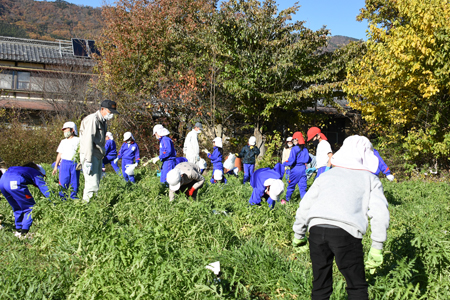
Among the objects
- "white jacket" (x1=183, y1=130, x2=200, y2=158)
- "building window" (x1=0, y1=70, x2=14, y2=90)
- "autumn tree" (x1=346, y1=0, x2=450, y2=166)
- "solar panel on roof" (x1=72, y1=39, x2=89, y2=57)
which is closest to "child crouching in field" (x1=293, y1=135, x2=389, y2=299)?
"white jacket" (x1=183, y1=130, x2=200, y2=158)

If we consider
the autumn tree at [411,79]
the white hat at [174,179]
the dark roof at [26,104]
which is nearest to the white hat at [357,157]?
the white hat at [174,179]

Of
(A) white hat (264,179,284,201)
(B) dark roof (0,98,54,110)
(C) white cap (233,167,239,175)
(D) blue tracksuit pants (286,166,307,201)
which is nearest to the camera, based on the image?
(A) white hat (264,179,284,201)

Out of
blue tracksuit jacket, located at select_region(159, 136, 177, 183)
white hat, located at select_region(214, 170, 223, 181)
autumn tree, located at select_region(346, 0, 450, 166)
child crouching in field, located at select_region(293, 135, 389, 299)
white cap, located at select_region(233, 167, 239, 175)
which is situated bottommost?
white cap, located at select_region(233, 167, 239, 175)

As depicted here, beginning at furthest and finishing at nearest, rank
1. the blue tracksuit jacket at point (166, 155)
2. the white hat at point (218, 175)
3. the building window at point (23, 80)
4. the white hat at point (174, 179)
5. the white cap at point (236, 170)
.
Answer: the building window at point (23, 80) → the white cap at point (236, 170) → the white hat at point (218, 175) → the blue tracksuit jacket at point (166, 155) → the white hat at point (174, 179)

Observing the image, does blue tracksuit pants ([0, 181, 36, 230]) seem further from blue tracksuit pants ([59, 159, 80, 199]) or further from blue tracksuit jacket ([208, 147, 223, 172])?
blue tracksuit jacket ([208, 147, 223, 172])

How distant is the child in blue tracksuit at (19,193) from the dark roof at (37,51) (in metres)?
17.5

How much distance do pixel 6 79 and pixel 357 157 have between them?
25.9m

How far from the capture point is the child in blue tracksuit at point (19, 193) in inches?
206

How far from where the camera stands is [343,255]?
2.73 m

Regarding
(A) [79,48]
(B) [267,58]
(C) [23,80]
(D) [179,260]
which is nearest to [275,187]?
(D) [179,260]

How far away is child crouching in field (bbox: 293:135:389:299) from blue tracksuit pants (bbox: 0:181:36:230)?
13.1 ft

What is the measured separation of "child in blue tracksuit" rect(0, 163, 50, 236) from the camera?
5227 millimetres

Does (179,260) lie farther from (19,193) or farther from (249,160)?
(249,160)

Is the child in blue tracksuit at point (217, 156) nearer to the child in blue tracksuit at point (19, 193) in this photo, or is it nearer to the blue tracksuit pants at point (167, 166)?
the blue tracksuit pants at point (167, 166)
